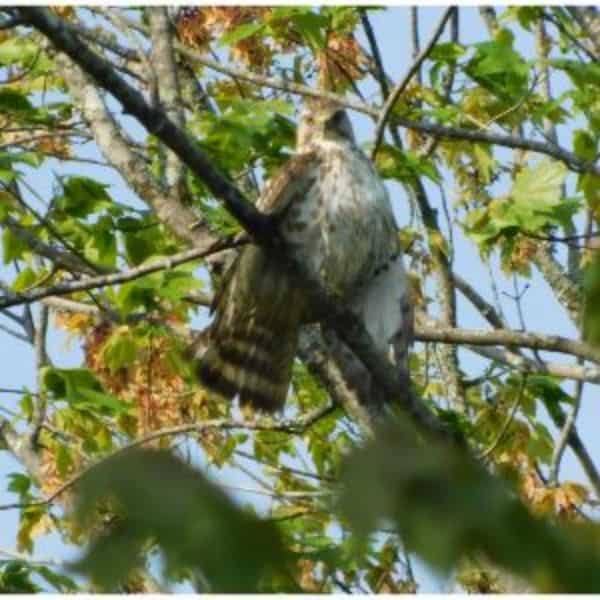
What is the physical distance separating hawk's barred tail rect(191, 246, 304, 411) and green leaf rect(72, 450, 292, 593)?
4490 mm

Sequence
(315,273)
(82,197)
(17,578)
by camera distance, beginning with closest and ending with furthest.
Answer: (17,578), (315,273), (82,197)

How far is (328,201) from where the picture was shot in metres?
6.10

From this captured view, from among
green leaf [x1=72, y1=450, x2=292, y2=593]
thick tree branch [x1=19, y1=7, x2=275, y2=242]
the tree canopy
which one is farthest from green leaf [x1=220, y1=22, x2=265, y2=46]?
green leaf [x1=72, y1=450, x2=292, y2=593]

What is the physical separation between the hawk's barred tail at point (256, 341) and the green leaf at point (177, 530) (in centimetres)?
449

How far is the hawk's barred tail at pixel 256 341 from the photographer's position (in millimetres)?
5922

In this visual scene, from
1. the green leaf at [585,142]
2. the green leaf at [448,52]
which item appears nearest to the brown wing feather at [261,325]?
the green leaf at [448,52]

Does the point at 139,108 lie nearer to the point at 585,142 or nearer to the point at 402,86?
the point at 402,86

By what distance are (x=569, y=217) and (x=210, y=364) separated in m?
1.64

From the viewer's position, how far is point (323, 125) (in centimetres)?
645

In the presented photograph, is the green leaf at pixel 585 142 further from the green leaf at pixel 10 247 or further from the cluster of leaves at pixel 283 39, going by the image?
the green leaf at pixel 10 247

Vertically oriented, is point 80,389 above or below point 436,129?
below

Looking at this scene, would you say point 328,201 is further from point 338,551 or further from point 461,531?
point 461,531

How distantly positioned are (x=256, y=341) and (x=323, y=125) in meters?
0.94

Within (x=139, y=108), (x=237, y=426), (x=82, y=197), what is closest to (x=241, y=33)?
(x=82, y=197)
